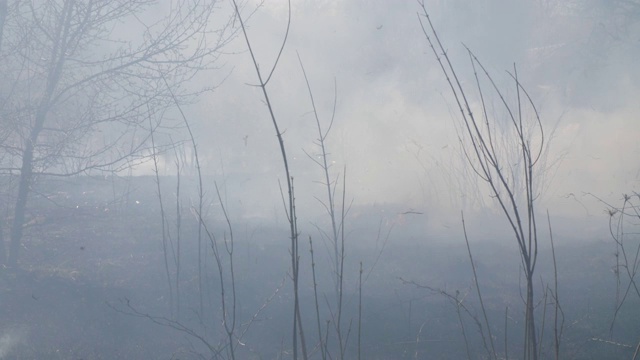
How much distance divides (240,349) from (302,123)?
1262 centimetres

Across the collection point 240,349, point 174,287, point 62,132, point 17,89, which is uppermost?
point 17,89

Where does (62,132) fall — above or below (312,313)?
above

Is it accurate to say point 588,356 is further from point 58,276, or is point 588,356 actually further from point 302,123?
point 302,123

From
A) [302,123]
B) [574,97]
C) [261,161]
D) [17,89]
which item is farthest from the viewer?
[261,161]

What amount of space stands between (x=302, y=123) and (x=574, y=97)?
26.6ft

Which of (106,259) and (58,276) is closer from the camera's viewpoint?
(58,276)

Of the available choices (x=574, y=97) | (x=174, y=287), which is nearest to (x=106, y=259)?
(x=174, y=287)

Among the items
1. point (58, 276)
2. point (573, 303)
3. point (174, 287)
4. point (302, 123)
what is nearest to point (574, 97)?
point (302, 123)

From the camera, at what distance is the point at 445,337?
18.5ft

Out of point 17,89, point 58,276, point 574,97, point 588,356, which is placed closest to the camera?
point 588,356

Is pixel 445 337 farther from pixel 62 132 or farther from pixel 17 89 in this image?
pixel 17 89

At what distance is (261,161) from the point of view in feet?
73.7

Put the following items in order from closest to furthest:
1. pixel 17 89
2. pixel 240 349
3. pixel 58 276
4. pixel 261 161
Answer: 1. pixel 240 349
2. pixel 58 276
3. pixel 17 89
4. pixel 261 161

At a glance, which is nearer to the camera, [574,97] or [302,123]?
[574,97]
